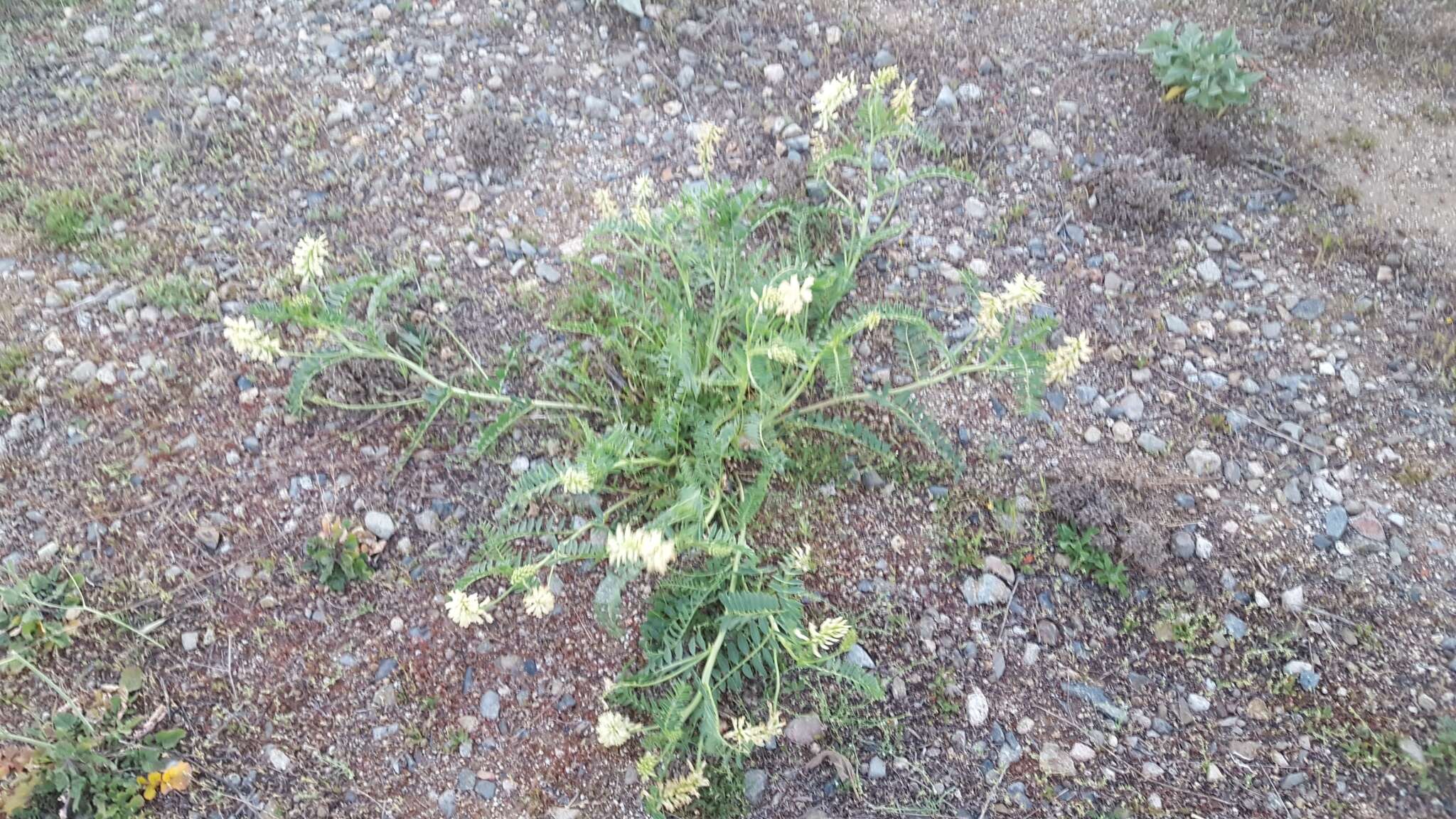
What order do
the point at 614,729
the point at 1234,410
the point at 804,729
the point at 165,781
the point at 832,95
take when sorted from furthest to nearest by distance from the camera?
the point at 1234,410
the point at 832,95
the point at 804,729
the point at 165,781
the point at 614,729

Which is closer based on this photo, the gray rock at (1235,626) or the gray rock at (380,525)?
the gray rock at (1235,626)

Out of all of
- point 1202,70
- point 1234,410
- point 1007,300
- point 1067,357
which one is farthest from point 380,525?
point 1202,70

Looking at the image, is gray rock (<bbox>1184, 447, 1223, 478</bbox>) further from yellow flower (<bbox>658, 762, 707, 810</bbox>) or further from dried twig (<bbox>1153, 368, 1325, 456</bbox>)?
yellow flower (<bbox>658, 762, 707, 810</bbox>)

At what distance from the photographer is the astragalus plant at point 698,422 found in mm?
2520

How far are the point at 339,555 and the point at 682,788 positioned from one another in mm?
1334

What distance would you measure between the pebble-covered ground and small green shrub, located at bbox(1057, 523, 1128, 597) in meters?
0.04

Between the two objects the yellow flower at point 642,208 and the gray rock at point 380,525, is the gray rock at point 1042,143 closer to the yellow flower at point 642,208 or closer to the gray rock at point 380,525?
the yellow flower at point 642,208

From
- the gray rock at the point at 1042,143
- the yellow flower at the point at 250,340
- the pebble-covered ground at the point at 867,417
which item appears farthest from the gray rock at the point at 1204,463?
the yellow flower at the point at 250,340

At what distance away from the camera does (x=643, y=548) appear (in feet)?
6.98

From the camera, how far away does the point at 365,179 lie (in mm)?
3930

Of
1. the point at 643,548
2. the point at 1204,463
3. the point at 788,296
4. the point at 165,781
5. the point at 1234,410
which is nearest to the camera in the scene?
the point at 643,548

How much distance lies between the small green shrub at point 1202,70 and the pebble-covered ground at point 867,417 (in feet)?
0.40

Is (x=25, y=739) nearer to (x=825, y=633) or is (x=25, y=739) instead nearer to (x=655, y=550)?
(x=655, y=550)

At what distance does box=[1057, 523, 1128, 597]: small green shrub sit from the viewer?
2969mm
